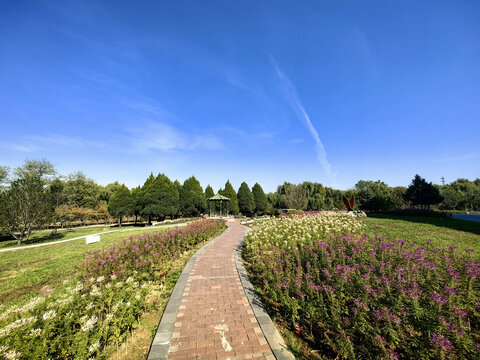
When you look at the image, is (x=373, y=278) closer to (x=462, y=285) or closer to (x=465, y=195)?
(x=462, y=285)

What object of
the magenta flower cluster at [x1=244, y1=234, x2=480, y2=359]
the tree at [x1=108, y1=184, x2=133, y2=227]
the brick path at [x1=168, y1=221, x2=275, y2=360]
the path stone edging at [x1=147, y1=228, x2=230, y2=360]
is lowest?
the brick path at [x1=168, y1=221, x2=275, y2=360]

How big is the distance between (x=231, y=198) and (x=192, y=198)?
24.2 feet

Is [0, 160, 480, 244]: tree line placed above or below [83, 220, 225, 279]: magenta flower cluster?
above

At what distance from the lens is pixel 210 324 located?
3.61 m

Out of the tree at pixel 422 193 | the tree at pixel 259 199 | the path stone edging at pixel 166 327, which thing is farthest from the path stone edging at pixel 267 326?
the tree at pixel 422 193

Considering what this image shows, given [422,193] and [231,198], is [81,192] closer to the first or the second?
[231,198]

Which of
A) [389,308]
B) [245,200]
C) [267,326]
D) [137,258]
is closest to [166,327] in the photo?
[267,326]

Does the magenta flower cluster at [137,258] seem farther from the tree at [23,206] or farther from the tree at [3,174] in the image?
the tree at [3,174]

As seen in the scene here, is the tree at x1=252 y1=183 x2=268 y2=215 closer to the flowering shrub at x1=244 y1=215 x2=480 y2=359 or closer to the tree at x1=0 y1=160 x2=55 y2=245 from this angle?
the tree at x1=0 y1=160 x2=55 y2=245

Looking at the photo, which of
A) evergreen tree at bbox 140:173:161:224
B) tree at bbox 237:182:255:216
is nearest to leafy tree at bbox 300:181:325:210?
tree at bbox 237:182:255:216

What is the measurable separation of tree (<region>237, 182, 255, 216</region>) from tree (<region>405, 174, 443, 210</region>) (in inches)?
1016

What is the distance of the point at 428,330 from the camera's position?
2619 mm

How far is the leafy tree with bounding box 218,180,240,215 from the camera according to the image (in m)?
33.0

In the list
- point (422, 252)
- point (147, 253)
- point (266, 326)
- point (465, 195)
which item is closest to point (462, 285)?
point (422, 252)
